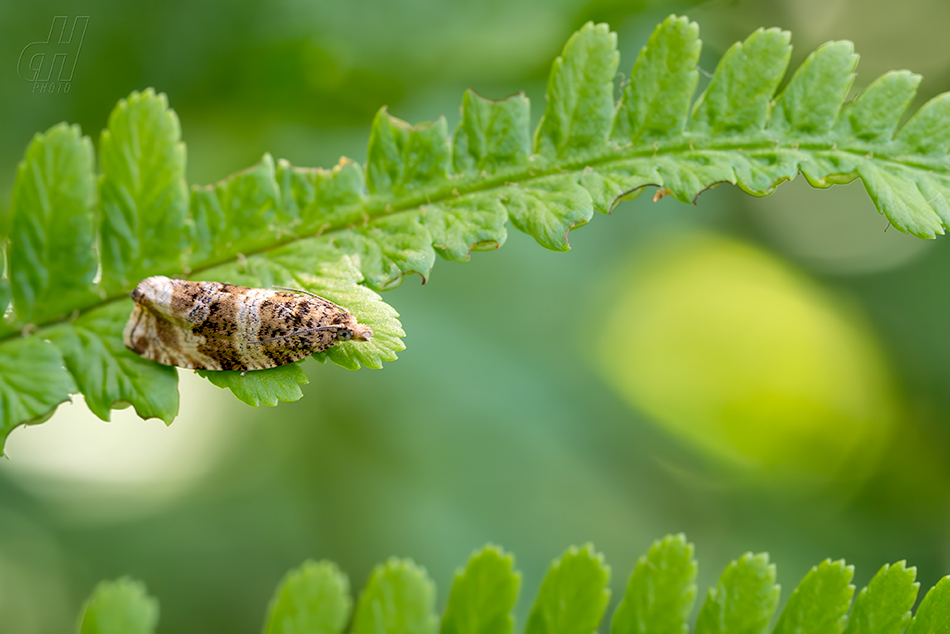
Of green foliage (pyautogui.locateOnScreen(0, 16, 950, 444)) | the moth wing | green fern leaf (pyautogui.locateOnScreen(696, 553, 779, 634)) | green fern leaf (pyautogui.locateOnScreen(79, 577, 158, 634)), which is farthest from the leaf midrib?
green fern leaf (pyautogui.locateOnScreen(696, 553, 779, 634))

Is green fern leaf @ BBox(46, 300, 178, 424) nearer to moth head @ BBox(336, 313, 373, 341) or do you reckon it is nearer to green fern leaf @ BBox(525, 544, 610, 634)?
moth head @ BBox(336, 313, 373, 341)

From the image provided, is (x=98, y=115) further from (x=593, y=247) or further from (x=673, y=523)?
(x=673, y=523)

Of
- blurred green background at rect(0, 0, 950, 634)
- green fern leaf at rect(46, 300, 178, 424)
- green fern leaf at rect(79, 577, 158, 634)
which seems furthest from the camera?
blurred green background at rect(0, 0, 950, 634)

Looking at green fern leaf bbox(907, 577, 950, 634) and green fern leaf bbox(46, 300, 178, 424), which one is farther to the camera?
green fern leaf bbox(46, 300, 178, 424)

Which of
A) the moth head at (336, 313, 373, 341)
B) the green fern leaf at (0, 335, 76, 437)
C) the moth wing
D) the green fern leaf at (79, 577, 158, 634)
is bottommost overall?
the green fern leaf at (79, 577, 158, 634)

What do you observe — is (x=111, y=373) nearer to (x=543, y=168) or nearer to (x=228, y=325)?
(x=228, y=325)

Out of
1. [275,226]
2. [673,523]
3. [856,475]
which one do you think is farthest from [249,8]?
[856,475]
